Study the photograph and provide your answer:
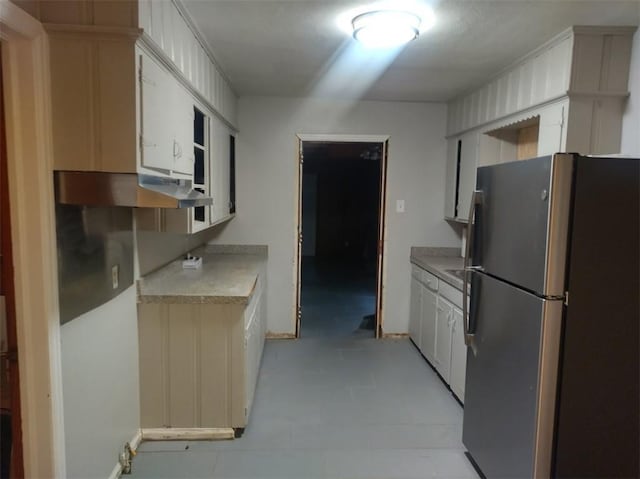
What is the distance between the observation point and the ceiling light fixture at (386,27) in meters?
2.11

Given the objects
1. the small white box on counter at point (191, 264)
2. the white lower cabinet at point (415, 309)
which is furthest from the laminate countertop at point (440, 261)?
the small white box on counter at point (191, 264)

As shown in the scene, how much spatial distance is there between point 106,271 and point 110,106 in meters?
0.76

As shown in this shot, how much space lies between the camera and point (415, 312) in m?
4.24

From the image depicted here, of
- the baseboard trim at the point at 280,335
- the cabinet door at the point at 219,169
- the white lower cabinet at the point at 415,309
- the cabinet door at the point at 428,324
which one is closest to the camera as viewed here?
the cabinet door at the point at 219,169

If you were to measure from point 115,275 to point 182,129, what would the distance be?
0.82 meters

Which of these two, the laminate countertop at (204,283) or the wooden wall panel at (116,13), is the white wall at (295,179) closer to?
the laminate countertop at (204,283)

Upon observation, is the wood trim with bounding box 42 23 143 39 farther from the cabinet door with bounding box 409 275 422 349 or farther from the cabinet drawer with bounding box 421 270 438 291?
the cabinet door with bounding box 409 275 422 349

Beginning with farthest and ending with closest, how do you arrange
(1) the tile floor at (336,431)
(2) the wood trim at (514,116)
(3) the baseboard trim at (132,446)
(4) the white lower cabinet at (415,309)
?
(4) the white lower cabinet at (415,309) < (2) the wood trim at (514,116) < (1) the tile floor at (336,431) < (3) the baseboard trim at (132,446)

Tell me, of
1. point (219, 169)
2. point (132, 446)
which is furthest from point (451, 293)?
point (132, 446)

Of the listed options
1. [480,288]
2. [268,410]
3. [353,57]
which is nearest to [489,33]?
[353,57]

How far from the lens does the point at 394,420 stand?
284 centimetres

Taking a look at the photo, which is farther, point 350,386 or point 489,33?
point 350,386

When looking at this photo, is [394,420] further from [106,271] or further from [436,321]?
[106,271]

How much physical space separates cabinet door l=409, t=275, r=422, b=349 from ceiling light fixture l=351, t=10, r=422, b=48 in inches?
95.1
